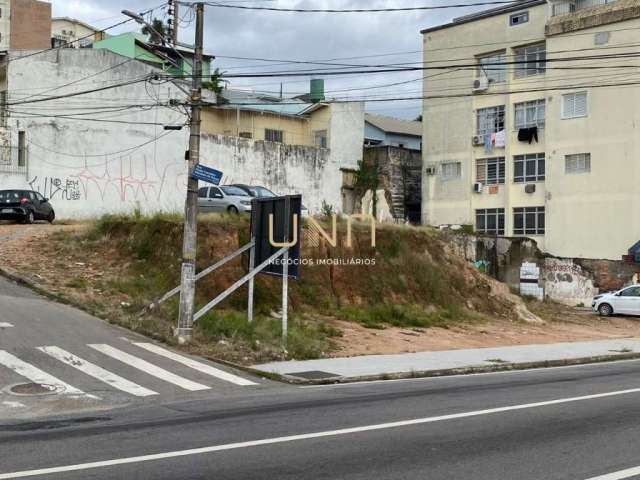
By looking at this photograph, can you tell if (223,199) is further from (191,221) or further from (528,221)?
(528,221)

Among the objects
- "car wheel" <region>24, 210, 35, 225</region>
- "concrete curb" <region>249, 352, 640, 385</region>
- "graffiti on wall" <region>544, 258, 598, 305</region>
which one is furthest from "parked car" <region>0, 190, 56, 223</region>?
"graffiti on wall" <region>544, 258, 598, 305</region>

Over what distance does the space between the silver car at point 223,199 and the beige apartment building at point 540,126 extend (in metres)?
19.1

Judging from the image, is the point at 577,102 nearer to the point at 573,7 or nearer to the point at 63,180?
the point at 573,7

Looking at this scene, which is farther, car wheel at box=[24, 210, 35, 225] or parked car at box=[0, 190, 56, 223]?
car wheel at box=[24, 210, 35, 225]

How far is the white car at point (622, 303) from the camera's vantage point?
34.2 metres

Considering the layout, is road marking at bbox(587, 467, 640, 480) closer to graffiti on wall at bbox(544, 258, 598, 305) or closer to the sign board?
the sign board

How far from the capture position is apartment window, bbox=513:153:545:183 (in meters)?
48.1

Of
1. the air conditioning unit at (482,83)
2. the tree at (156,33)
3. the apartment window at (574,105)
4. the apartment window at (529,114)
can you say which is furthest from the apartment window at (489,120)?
the tree at (156,33)

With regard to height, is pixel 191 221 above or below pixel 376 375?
above

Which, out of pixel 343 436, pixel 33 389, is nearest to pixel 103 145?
pixel 33 389

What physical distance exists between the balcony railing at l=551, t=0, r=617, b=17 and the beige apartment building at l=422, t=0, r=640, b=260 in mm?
60

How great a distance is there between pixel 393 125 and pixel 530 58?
60.0 feet

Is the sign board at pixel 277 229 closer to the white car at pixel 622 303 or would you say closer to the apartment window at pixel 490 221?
the white car at pixel 622 303

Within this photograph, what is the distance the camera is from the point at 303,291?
76.6 feet
